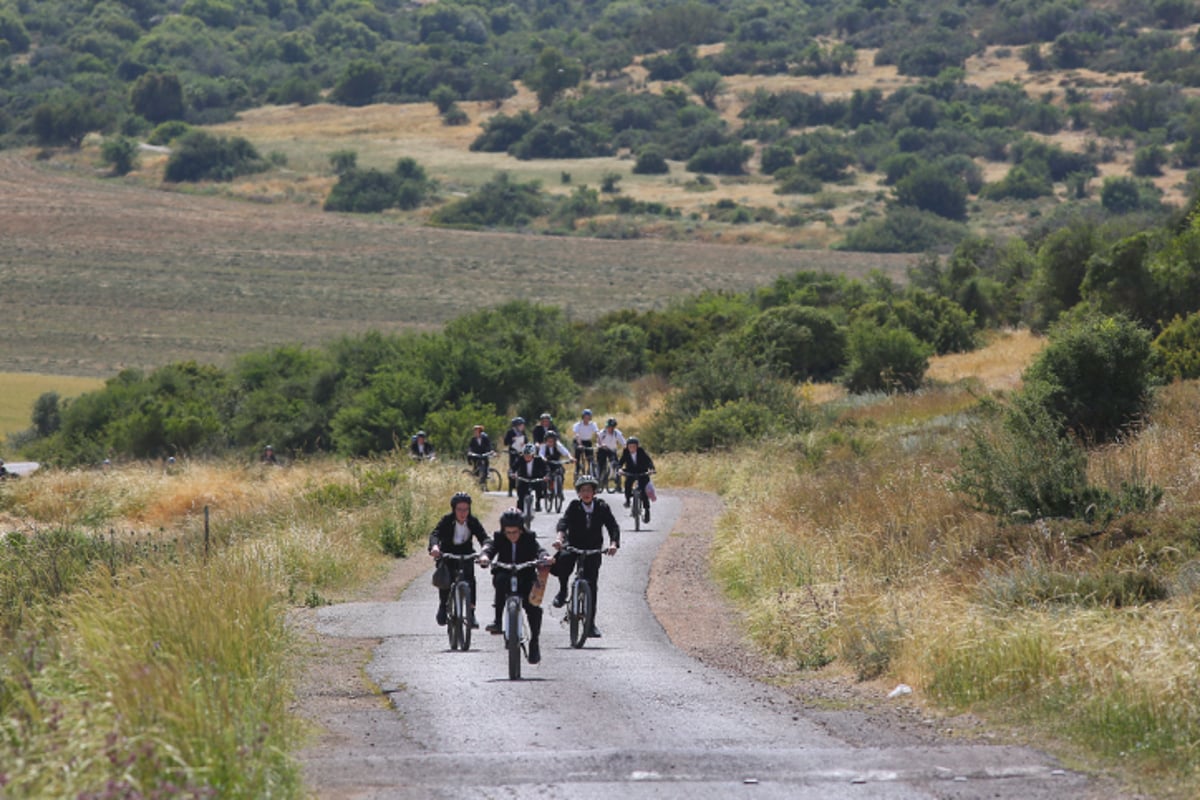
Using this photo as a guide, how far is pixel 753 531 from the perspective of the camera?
23297mm

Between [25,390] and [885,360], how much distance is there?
38.9 metres

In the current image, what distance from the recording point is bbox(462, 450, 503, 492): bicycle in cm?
3166

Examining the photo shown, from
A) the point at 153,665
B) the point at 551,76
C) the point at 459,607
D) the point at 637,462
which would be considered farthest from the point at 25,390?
the point at 551,76

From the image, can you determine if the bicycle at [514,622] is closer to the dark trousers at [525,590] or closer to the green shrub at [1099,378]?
the dark trousers at [525,590]

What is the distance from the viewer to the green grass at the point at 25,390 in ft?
226

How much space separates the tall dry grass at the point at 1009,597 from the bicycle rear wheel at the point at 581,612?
1.77m

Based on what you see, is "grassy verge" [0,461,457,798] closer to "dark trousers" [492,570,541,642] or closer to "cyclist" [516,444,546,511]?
"dark trousers" [492,570,541,642]

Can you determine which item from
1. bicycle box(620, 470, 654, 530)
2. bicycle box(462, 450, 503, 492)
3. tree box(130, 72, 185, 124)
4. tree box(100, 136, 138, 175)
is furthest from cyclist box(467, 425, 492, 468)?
tree box(130, 72, 185, 124)

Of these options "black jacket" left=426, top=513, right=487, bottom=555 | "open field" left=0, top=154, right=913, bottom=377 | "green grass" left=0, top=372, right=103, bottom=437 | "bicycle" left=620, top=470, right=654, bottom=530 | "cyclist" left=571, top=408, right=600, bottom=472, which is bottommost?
"green grass" left=0, top=372, right=103, bottom=437

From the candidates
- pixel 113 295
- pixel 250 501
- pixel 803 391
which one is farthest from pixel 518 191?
pixel 250 501

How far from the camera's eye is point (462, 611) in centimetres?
1572

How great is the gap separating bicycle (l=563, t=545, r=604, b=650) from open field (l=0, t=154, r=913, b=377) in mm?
64082

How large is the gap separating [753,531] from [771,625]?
21.1ft

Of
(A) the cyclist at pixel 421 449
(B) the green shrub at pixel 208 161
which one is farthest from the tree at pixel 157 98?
(A) the cyclist at pixel 421 449
